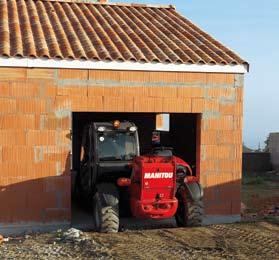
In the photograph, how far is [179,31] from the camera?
14.5 meters

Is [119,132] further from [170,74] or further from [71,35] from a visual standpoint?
[71,35]

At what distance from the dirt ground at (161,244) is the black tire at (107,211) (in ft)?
1.01

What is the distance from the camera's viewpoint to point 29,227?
11.4 m

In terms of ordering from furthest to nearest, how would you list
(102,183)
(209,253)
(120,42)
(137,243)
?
(120,42) → (102,183) → (137,243) → (209,253)

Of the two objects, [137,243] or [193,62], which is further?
[193,62]

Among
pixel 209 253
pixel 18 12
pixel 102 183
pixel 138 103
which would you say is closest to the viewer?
pixel 209 253

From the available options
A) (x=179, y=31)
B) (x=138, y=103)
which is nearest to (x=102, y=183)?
(x=138, y=103)

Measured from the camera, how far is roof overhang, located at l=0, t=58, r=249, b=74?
11.3 meters

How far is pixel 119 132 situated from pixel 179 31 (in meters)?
4.25

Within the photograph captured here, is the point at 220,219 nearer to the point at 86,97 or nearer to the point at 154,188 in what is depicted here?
the point at 154,188

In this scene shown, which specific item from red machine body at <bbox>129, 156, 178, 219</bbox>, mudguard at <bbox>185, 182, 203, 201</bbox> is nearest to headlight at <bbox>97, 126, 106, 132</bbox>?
red machine body at <bbox>129, 156, 178, 219</bbox>

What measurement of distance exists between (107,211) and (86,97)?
2705 millimetres

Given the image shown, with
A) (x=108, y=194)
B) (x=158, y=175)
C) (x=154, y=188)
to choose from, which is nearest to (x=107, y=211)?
(x=108, y=194)

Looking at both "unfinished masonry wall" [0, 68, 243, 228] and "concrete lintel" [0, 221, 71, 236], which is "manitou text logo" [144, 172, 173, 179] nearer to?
"unfinished masonry wall" [0, 68, 243, 228]
